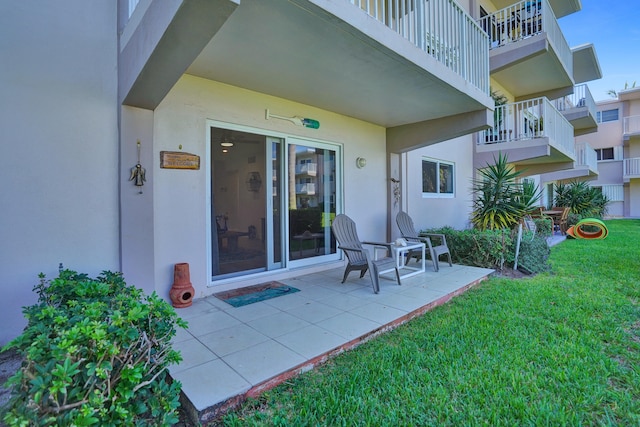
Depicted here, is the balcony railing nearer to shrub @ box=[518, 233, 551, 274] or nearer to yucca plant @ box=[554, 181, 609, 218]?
yucca plant @ box=[554, 181, 609, 218]

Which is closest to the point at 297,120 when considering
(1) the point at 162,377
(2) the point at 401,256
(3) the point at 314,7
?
(3) the point at 314,7

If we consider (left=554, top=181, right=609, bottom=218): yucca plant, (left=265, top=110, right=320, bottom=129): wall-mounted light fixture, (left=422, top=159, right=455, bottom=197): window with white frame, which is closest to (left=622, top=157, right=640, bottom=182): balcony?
(left=554, top=181, right=609, bottom=218): yucca plant

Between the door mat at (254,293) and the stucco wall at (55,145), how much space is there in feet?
4.40

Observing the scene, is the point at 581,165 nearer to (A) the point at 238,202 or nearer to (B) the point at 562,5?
(B) the point at 562,5

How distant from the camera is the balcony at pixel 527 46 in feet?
26.2

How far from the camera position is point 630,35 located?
52.5 feet

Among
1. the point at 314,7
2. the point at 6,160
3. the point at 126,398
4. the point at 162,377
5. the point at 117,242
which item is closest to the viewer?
the point at 126,398

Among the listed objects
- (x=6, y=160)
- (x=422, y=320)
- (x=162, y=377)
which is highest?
(x=6, y=160)

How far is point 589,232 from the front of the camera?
10.2 metres

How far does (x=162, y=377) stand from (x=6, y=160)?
2483 mm

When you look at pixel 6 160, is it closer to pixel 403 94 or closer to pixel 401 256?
pixel 403 94

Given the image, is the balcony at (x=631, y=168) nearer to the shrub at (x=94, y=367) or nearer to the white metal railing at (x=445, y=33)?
the white metal railing at (x=445, y=33)

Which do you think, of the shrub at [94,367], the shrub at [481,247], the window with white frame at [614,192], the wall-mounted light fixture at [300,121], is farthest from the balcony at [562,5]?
the window with white frame at [614,192]

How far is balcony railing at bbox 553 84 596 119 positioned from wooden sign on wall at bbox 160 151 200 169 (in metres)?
15.2
